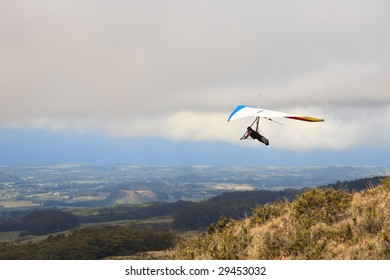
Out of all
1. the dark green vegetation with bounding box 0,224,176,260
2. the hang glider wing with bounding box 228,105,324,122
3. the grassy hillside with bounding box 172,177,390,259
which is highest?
the hang glider wing with bounding box 228,105,324,122

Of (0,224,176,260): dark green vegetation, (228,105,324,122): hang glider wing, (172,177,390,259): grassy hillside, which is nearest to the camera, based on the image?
(172,177,390,259): grassy hillside

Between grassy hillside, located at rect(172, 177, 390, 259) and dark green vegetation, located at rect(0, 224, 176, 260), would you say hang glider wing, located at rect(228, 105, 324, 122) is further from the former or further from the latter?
dark green vegetation, located at rect(0, 224, 176, 260)

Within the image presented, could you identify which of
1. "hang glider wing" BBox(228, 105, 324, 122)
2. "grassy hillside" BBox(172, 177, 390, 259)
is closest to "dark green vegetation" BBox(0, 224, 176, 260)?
"grassy hillside" BBox(172, 177, 390, 259)

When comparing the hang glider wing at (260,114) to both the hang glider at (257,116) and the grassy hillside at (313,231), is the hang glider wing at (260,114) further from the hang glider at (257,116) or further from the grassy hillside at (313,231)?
the grassy hillside at (313,231)

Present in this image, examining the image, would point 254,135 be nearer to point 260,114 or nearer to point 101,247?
point 260,114

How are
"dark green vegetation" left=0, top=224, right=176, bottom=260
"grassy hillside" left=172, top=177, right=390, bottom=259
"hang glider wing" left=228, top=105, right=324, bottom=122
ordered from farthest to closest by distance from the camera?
"dark green vegetation" left=0, top=224, right=176, bottom=260 → "hang glider wing" left=228, top=105, right=324, bottom=122 → "grassy hillside" left=172, top=177, right=390, bottom=259

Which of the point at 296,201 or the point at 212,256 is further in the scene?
the point at 296,201
